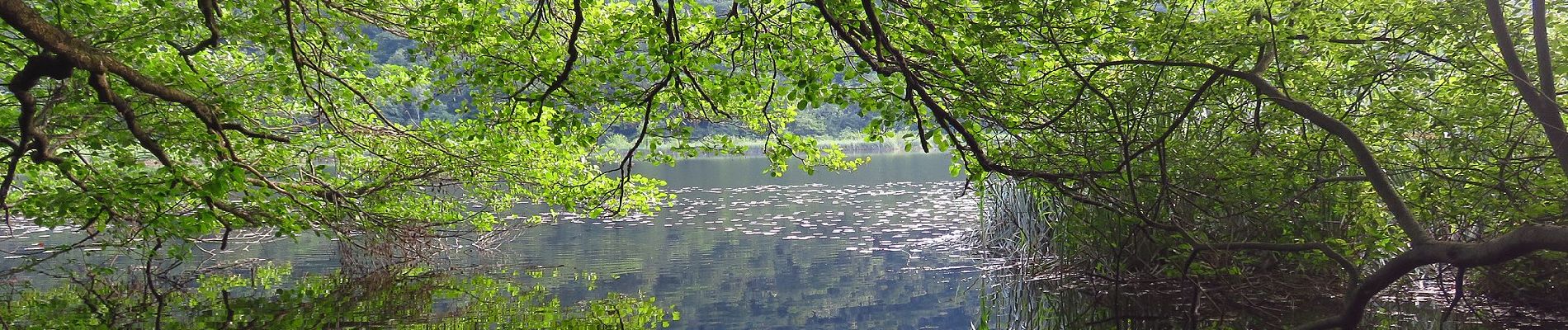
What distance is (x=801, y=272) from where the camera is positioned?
15375mm

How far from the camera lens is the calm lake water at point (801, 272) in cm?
1105

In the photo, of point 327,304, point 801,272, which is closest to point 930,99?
point 327,304

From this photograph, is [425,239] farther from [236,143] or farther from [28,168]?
[28,168]

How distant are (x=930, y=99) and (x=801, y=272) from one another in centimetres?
849

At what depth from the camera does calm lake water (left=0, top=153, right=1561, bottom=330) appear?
1105 centimetres

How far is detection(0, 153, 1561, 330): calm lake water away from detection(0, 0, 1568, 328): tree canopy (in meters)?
1.04

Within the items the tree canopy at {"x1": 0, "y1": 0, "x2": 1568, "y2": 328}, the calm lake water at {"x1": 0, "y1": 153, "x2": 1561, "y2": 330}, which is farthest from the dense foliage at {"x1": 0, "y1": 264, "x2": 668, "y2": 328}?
the tree canopy at {"x1": 0, "y1": 0, "x2": 1568, "y2": 328}

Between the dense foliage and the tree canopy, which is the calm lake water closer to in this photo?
the dense foliage

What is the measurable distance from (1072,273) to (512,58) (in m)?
7.04

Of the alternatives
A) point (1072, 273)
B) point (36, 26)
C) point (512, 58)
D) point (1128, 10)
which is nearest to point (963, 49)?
point (1128, 10)

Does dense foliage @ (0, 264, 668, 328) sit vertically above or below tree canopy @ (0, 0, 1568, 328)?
below

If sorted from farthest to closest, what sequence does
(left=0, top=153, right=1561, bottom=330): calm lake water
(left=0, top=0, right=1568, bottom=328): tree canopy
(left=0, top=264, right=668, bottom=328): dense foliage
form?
(left=0, top=153, right=1561, bottom=330): calm lake water, (left=0, top=264, right=668, bottom=328): dense foliage, (left=0, top=0, right=1568, bottom=328): tree canopy

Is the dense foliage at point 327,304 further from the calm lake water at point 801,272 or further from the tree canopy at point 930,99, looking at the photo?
the tree canopy at point 930,99

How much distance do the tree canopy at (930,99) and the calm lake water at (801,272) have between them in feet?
3.40
